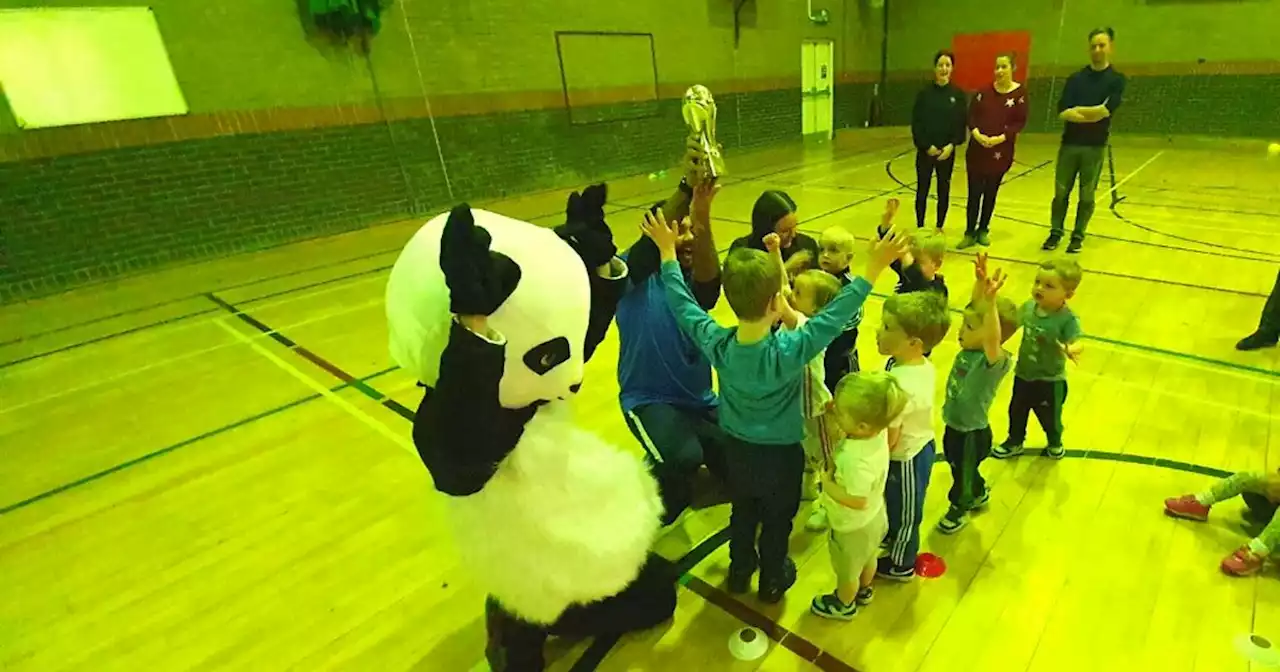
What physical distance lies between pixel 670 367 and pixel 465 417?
112 cm

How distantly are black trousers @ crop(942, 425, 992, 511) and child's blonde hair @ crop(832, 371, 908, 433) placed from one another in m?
0.73

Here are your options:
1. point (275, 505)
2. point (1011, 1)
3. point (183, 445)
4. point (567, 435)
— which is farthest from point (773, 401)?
point (1011, 1)

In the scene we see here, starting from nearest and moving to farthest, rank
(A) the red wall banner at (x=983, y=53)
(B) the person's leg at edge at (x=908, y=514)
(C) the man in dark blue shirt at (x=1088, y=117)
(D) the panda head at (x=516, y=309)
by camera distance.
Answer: (D) the panda head at (x=516, y=309)
(B) the person's leg at edge at (x=908, y=514)
(C) the man in dark blue shirt at (x=1088, y=117)
(A) the red wall banner at (x=983, y=53)

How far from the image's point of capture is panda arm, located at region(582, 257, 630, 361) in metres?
1.65

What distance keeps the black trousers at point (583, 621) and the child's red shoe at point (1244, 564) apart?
176cm

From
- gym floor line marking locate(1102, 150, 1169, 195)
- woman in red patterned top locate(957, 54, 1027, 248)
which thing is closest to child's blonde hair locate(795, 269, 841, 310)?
woman in red patterned top locate(957, 54, 1027, 248)

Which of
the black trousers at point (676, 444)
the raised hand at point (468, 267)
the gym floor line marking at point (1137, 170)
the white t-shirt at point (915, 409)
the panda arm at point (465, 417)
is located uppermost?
the raised hand at point (468, 267)

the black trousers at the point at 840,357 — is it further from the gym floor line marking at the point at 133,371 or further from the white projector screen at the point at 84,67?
the white projector screen at the point at 84,67

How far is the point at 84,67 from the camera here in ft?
18.1

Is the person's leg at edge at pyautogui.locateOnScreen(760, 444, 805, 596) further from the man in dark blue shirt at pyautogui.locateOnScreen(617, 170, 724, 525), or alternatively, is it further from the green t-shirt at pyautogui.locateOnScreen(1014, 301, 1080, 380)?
the green t-shirt at pyautogui.locateOnScreen(1014, 301, 1080, 380)

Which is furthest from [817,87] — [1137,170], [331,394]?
[331,394]

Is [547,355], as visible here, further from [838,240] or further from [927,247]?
[927,247]

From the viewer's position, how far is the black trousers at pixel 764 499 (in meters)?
1.82

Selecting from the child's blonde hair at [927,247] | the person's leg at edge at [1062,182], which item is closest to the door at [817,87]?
the person's leg at edge at [1062,182]
